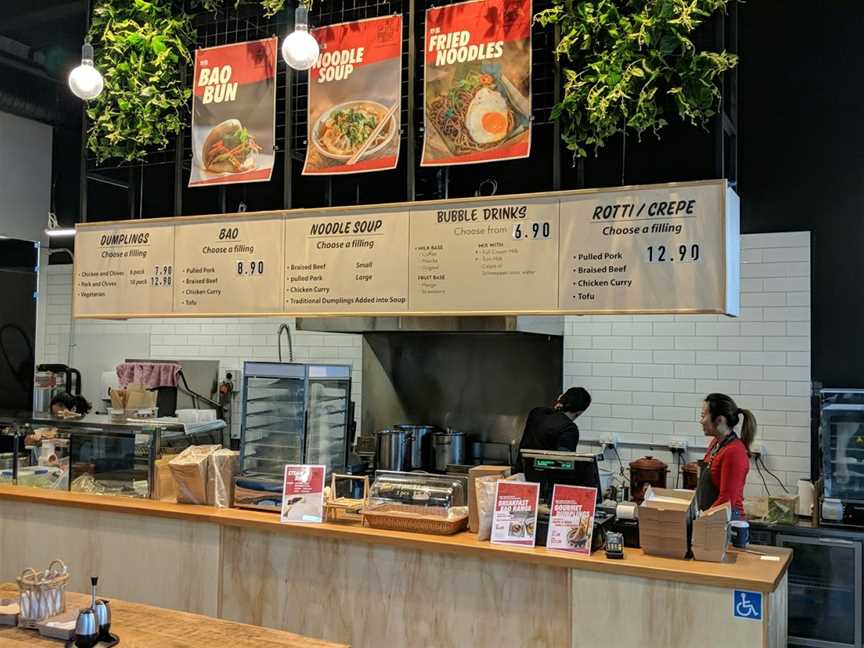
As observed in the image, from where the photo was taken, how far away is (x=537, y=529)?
144 inches

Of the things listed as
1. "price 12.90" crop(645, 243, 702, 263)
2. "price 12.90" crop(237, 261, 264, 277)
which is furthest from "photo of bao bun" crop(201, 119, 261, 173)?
"price 12.90" crop(645, 243, 702, 263)

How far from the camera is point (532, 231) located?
12.6ft

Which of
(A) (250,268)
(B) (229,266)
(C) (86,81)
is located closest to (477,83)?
(A) (250,268)

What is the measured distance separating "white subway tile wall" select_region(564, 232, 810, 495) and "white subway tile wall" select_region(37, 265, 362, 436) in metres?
2.24

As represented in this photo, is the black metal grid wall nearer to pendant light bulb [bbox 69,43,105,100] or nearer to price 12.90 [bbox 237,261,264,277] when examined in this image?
price 12.90 [bbox 237,261,264,277]

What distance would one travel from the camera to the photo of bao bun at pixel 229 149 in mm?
4574

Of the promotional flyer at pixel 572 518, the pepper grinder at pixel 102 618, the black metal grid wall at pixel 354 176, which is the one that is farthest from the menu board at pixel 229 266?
the pepper grinder at pixel 102 618

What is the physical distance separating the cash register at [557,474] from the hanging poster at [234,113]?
2107 millimetres

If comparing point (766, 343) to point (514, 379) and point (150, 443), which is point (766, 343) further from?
point (150, 443)

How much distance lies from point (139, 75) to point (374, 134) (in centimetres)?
161

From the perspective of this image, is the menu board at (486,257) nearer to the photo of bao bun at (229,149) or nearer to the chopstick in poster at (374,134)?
the chopstick in poster at (374,134)

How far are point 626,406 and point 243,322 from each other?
12.4 ft

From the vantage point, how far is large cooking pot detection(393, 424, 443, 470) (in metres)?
6.43

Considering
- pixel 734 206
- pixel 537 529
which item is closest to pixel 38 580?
pixel 537 529
